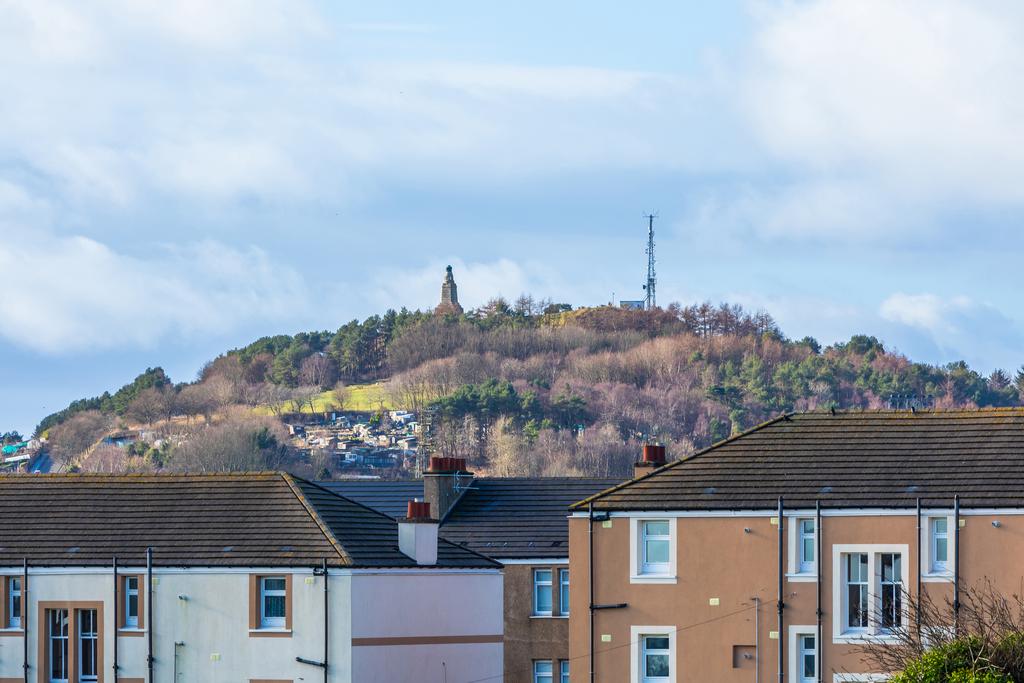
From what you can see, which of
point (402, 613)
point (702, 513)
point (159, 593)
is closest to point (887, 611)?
point (702, 513)

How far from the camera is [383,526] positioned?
6016cm

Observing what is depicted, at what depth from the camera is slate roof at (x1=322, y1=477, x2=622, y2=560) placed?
68688 millimetres

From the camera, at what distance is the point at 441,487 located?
73000 mm

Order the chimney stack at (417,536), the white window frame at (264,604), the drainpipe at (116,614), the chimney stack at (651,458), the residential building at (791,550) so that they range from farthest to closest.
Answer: the chimney stack at (651,458)
the chimney stack at (417,536)
the drainpipe at (116,614)
the white window frame at (264,604)
the residential building at (791,550)

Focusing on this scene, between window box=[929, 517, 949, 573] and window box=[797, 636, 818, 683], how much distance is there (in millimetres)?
3292

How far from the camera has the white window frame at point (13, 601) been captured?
57.9m

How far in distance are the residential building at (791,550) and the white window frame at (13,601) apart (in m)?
14.0

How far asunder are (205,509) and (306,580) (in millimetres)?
4767

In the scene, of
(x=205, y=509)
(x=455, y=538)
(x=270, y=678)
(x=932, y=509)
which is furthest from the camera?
(x=455, y=538)

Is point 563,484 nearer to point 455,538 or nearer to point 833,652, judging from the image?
point 455,538

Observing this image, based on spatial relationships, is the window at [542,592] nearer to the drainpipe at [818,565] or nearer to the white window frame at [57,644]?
the white window frame at [57,644]

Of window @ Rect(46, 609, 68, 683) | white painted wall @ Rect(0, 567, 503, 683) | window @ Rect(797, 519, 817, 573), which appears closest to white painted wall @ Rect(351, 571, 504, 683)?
white painted wall @ Rect(0, 567, 503, 683)

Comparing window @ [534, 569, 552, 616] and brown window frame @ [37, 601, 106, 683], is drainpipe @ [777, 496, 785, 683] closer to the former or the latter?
window @ [534, 569, 552, 616]

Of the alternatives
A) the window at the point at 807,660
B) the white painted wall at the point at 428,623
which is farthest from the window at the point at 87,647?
the window at the point at 807,660
